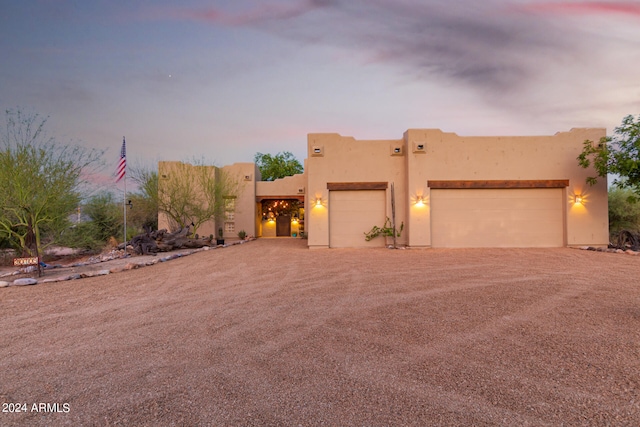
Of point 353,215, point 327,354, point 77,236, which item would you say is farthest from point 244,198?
point 327,354

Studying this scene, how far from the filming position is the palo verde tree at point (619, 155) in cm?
1139

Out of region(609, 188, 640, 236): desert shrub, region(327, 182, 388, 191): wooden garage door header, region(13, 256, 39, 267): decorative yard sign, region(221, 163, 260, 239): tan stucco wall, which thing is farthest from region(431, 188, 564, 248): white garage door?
region(13, 256, 39, 267): decorative yard sign

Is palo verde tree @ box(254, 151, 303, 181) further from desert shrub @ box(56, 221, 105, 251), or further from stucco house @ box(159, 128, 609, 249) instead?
desert shrub @ box(56, 221, 105, 251)

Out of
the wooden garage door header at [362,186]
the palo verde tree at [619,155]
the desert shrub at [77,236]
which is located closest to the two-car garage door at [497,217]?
the palo verde tree at [619,155]

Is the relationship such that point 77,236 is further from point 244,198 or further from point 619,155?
point 619,155

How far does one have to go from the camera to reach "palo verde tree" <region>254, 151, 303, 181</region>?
114ft

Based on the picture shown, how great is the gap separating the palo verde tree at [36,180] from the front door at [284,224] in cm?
1479

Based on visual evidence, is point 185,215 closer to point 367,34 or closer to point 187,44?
point 187,44

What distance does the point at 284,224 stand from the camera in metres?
23.8

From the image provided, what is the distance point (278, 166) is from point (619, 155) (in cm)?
2867

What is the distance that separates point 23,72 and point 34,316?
460 inches

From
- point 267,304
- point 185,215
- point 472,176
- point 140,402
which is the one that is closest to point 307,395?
point 140,402

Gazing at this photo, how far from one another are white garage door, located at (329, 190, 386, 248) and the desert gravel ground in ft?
24.5

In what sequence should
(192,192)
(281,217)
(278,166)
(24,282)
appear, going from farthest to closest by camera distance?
1. (278,166)
2. (281,217)
3. (192,192)
4. (24,282)
